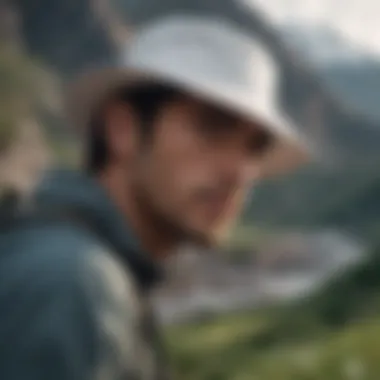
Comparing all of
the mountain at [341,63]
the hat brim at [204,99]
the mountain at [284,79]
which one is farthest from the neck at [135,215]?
the mountain at [341,63]

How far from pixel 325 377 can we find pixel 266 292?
0.20 meters

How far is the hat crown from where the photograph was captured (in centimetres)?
154

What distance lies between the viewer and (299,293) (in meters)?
1.75

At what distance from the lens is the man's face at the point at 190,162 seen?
61.6 inches

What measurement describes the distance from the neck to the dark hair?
0.13ft

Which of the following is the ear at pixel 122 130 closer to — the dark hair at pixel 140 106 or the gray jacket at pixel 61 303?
the dark hair at pixel 140 106

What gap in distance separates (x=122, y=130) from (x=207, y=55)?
18 cm

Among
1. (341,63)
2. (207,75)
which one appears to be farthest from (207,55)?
(341,63)

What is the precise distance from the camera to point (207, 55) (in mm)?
1571

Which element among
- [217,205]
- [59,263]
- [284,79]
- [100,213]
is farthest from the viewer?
[284,79]

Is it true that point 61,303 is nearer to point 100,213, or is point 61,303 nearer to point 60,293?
point 60,293

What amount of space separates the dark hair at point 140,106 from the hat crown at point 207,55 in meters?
0.03

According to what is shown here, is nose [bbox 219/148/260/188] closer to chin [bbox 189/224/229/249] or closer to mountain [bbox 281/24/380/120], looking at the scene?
chin [bbox 189/224/229/249]

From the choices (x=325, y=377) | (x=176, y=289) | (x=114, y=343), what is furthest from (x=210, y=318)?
(x=114, y=343)
